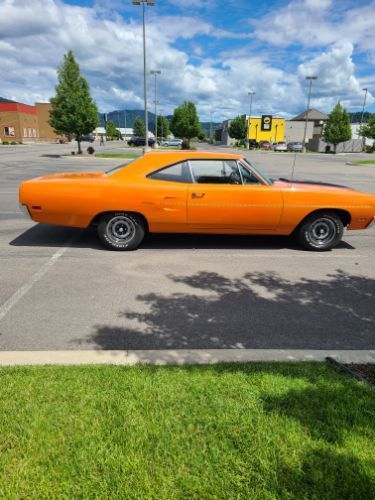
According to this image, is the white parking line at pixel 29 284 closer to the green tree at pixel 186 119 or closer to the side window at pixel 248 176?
the side window at pixel 248 176

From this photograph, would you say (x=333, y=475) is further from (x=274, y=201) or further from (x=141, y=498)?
(x=274, y=201)

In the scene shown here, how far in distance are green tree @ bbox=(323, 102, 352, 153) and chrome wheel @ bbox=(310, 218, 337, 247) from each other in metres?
50.1

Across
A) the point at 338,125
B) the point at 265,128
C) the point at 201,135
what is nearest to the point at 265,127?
the point at 265,128

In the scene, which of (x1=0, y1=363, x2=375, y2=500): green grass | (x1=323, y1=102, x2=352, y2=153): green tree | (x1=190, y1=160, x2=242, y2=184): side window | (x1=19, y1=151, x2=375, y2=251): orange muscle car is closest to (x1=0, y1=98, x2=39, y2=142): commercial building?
(x1=323, y1=102, x2=352, y2=153): green tree

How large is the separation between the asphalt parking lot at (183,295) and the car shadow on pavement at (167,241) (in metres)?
0.04

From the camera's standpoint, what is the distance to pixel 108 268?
512 centimetres

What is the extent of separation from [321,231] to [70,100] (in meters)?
27.5

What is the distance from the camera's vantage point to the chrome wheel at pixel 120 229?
18.8 ft

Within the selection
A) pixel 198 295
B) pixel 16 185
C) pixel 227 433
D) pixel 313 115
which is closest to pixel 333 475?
pixel 227 433

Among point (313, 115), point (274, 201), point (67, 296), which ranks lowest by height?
point (67, 296)

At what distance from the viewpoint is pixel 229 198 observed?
5.54 meters

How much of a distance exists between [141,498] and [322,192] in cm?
514

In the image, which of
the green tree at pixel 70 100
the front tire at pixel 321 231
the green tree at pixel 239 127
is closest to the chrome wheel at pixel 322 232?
the front tire at pixel 321 231

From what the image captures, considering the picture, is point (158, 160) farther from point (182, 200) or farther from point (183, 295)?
point (183, 295)
